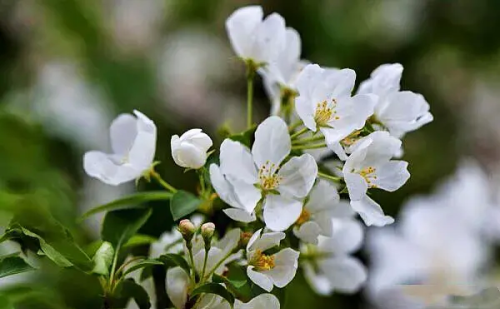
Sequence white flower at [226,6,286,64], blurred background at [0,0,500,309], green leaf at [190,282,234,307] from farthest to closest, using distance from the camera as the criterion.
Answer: blurred background at [0,0,500,309] → white flower at [226,6,286,64] → green leaf at [190,282,234,307]

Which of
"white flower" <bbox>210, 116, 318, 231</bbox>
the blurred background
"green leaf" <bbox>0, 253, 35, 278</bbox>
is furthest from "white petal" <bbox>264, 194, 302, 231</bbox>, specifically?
the blurred background

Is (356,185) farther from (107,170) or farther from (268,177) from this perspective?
(107,170)

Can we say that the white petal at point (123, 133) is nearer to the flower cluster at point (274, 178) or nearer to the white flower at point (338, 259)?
the flower cluster at point (274, 178)

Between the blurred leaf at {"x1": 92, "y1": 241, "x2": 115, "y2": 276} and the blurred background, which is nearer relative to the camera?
the blurred leaf at {"x1": 92, "y1": 241, "x2": 115, "y2": 276}

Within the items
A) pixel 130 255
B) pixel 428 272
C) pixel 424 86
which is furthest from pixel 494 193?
pixel 130 255

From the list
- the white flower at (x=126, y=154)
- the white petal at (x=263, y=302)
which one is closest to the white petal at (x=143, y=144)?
the white flower at (x=126, y=154)

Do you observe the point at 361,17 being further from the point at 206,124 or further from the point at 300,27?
the point at 206,124

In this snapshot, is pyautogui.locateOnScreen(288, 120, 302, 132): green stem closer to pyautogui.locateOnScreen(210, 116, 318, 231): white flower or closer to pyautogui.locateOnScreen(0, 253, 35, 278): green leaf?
pyautogui.locateOnScreen(210, 116, 318, 231): white flower
